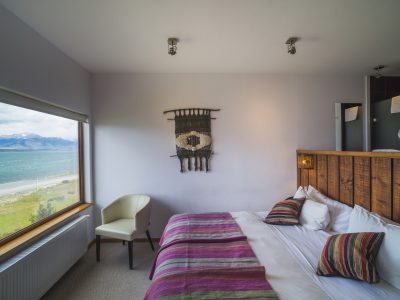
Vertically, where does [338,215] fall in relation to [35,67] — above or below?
below

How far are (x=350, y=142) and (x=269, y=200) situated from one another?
5.11 ft

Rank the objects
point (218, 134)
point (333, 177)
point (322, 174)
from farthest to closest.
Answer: point (218, 134) → point (322, 174) → point (333, 177)

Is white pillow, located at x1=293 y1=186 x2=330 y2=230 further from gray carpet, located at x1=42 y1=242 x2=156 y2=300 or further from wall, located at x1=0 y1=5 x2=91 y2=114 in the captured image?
wall, located at x1=0 y1=5 x2=91 y2=114

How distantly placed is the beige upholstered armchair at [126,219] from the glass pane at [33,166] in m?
0.56

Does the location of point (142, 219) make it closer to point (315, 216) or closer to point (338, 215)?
point (315, 216)

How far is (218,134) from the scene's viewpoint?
9.64ft

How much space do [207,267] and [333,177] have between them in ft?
6.36

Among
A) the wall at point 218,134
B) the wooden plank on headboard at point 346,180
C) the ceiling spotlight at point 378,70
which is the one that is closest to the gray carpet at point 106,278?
the wall at point 218,134

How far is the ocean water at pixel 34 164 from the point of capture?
1710 millimetres

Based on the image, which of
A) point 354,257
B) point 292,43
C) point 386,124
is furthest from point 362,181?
point 292,43

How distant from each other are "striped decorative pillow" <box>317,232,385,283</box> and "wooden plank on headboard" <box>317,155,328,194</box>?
1.25 metres

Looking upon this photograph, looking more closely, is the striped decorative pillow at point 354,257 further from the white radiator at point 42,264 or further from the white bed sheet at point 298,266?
the white radiator at point 42,264

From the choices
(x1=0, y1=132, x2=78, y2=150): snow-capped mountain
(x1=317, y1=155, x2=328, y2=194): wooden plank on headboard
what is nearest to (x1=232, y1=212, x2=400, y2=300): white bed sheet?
(x1=317, y1=155, x2=328, y2=194): wooden plank on headboard

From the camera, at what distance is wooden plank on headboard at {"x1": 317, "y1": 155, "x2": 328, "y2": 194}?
98.3 inches
